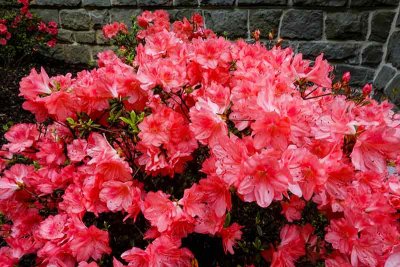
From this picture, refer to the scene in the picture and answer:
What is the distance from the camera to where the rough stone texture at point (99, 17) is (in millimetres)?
5504

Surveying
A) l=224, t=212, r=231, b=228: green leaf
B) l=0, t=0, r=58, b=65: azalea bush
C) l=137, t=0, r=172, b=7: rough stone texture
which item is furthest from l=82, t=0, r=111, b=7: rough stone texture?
l=224, t=212, r=231, b=228: green leaf

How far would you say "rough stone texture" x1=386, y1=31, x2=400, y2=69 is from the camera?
381 centimetres

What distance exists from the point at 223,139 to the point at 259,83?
25cm

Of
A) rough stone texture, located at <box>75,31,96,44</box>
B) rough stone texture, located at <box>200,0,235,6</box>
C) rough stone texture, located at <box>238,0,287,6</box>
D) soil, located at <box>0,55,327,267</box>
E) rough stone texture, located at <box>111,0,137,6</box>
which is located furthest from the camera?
rough stone texture, located at <box>75,31,96,44</box>

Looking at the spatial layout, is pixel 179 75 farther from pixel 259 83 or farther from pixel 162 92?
pixel 259 83

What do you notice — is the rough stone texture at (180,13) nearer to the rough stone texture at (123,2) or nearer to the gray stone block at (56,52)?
the rough stone texture at (123,2)

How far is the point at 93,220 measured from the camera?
143cm

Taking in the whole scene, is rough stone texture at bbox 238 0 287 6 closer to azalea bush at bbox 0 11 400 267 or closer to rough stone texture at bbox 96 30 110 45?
rough stone texture at bbox 96 30 110 45

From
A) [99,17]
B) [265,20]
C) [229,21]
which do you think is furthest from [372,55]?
[99,17]

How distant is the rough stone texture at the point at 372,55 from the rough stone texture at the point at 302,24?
48 cm

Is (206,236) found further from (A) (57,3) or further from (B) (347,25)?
(A) (57,3)

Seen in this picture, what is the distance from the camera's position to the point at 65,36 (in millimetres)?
5961

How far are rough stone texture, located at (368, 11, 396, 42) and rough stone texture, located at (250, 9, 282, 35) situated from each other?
94 cm

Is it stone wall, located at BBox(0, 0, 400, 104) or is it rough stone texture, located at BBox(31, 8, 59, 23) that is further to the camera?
rough stone texture, located at BBox(31, 8, 59, 23)
